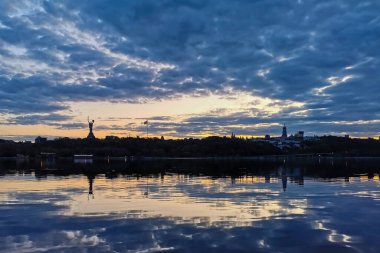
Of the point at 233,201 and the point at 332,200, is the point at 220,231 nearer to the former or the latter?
the point at 233,201

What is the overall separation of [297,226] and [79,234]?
10505 mm

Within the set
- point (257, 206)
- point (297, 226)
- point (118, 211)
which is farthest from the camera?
point (257, 206)

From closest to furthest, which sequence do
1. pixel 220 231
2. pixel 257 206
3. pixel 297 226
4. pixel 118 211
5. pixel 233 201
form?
pixel 220 231
pixel 297 226
pixel 118 211
pixel 257 206
pixel 233 201

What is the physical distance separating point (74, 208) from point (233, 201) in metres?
11.1

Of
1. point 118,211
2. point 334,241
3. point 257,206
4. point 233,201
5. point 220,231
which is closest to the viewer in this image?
point 334,241

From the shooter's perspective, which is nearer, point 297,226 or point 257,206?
point 297,226

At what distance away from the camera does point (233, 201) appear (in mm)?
32688

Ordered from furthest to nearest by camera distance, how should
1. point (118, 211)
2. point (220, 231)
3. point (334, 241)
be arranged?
point (118, 211)
point (220, 231)
point (334, 241)

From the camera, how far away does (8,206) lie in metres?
30.0

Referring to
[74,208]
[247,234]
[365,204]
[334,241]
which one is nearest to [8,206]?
[74,208]

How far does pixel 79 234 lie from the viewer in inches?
805

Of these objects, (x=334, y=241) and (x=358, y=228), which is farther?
(x=358, y=228)

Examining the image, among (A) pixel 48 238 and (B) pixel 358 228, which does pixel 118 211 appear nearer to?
(A) pixel 48 238

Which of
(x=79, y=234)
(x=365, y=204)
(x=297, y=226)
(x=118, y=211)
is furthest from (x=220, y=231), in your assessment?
(x=365, y=204)
